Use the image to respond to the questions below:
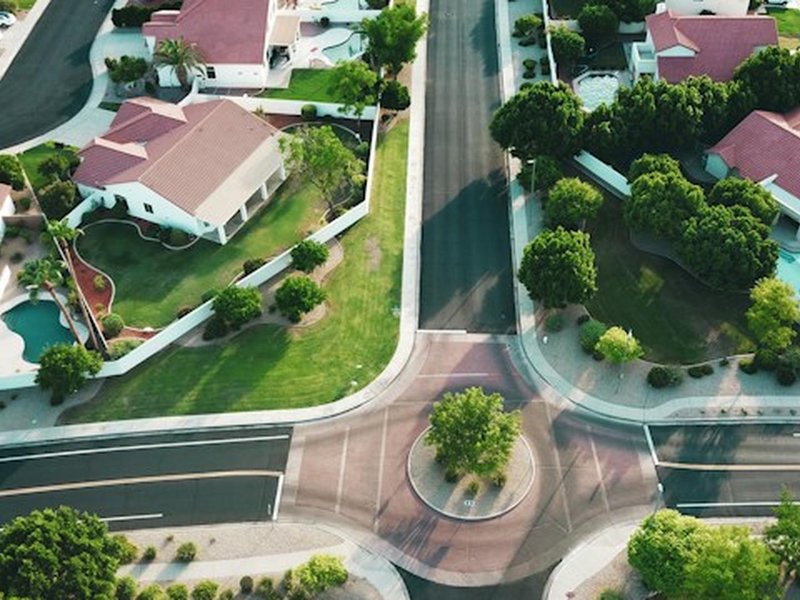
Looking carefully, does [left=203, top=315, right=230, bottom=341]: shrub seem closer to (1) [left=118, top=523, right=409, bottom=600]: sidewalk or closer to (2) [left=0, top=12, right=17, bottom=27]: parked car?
(1) [left=118, top=523, right=409, bottom=600]: sidewalk

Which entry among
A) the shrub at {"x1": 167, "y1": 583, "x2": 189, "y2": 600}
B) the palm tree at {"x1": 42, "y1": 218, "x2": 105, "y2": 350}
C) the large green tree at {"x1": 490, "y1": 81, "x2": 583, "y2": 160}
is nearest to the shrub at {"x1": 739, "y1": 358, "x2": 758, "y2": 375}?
the large green tree at {"x1": 490, "y1": 81, "x2": 583, "y2": 160}

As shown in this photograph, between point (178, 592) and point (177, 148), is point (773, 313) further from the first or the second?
point (177, 148)

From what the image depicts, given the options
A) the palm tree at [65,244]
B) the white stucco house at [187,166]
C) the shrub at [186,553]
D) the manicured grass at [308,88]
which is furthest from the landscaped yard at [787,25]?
the shrub at [186,553]

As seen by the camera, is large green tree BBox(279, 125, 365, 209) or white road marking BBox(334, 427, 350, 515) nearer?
white road marking BBox(334, 427, 350, 515)

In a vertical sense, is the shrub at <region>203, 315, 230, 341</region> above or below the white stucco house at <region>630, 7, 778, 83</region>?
below

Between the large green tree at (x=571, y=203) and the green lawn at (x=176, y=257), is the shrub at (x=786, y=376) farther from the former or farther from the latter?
the green lawn at (x=176, y=257)

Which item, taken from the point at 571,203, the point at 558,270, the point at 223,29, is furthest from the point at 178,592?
the point at 223,29

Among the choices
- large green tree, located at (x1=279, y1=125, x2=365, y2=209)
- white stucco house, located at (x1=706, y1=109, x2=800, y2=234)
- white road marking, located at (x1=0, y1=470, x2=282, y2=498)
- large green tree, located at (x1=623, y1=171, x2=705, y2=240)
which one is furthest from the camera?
large green tree, located at (x1=279, y1=125, x2=365, y2=209)
